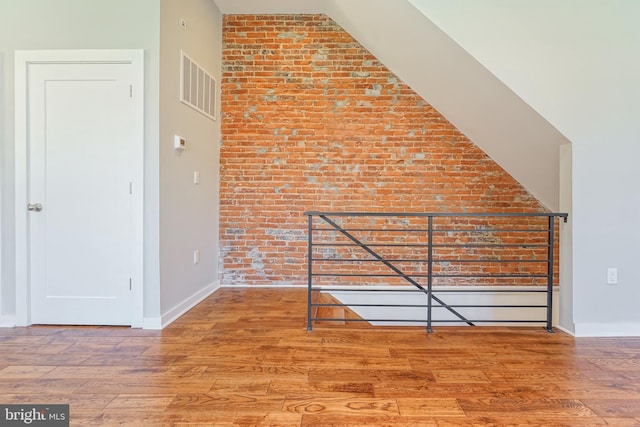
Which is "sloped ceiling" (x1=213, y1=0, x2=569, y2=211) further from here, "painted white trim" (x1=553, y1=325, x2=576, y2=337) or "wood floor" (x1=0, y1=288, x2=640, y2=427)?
"wood floor" (x1=0, y1=288, x2=640, y2=427)

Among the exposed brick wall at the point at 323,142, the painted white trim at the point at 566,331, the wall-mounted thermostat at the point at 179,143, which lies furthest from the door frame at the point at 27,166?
the painted white trim at the point at 566,331

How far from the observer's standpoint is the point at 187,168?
11.2ft

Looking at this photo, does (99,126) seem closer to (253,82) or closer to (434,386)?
(253,82)

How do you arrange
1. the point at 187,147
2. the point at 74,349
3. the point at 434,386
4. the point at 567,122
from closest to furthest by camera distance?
the point at 434,386, the point at 74,349, the point at 567,122, the point at 187,147

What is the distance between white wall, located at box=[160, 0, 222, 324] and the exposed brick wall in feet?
1.06

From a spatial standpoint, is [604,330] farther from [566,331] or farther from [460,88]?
[460,88]

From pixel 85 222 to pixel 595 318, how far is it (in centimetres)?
402

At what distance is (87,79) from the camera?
284cm

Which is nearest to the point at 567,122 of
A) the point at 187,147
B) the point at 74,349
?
the point at 187,147

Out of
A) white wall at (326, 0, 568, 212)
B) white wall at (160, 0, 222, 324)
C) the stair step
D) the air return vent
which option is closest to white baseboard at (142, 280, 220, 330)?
white wall at (160, 0, 222, 324)

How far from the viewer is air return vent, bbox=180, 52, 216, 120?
10.7 ft

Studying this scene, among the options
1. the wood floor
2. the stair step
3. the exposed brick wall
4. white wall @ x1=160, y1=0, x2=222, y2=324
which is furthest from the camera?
the exposed brick wall

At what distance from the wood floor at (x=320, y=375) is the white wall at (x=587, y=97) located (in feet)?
1.27

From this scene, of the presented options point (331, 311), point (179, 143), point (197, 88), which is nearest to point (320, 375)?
point (331, 311)
